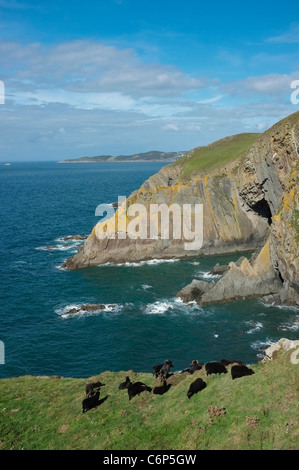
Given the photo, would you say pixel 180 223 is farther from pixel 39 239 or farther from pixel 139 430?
pixel 139 430

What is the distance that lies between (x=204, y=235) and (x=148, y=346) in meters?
40.4

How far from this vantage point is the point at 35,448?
19.4 meters

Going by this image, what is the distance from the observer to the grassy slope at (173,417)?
17.4 meters

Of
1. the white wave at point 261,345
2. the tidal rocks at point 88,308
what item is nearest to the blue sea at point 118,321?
the white wave at point 261,345

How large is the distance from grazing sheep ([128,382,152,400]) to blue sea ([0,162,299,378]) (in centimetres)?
1710

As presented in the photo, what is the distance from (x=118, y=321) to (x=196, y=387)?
31.3 meters

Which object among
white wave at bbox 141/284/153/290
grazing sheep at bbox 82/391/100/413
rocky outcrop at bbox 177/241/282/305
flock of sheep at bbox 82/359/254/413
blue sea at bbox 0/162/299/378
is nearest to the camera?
flock of sheep at bbox 82/359/254/413

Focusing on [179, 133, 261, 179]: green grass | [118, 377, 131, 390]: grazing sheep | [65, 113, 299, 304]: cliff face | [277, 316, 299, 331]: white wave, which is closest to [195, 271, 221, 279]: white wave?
[65, 113, 299, 304]: cliff face

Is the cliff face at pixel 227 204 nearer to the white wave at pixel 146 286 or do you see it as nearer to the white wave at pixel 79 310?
the white wave at pixel 146 286

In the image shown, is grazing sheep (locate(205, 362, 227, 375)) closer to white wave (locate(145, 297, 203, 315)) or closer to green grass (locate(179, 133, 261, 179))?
white wave (locate(145, 297, 203, 315))

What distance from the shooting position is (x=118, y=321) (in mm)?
51906

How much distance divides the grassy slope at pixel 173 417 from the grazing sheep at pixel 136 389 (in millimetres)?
278

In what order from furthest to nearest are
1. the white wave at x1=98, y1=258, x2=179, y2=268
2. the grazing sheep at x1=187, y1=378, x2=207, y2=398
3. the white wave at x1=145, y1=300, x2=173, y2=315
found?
the white wave at x1=98, y1=258, x2=179, y2=268, the white wave at x1=145, y1=300, x2=173, y2=315, the grazing sheep at x1=187, y1=378, x2=207, y2=398

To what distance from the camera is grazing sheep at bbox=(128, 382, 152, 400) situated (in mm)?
23000
